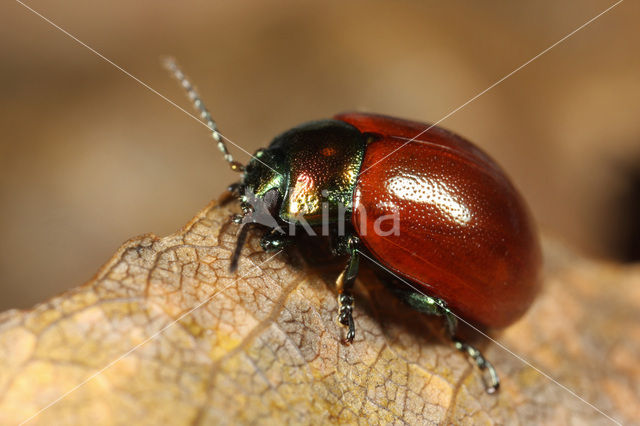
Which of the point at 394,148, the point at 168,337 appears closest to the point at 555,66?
the point at 394,148

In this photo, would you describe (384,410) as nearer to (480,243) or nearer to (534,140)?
(480,243)

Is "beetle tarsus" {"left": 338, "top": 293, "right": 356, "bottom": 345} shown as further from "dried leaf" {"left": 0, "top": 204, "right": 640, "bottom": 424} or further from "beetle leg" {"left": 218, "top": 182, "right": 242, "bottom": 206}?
"beetle leg" {"left": 218, "top": 182, "right": 242, "bottom": 206}

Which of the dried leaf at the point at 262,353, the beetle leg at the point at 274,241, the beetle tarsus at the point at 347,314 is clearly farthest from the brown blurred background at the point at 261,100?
the beetle tarsus at the point at 347,314

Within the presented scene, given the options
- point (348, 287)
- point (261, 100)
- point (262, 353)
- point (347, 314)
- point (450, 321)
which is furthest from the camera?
point (261, 100)

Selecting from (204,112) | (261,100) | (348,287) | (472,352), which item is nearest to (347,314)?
(348,287)

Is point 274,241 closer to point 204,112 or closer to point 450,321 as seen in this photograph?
point 204,112

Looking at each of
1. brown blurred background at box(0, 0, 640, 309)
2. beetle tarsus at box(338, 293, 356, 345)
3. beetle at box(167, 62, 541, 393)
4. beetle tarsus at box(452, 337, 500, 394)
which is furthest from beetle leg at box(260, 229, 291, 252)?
beetle tarsus at box(452, 337, 500, 394)
